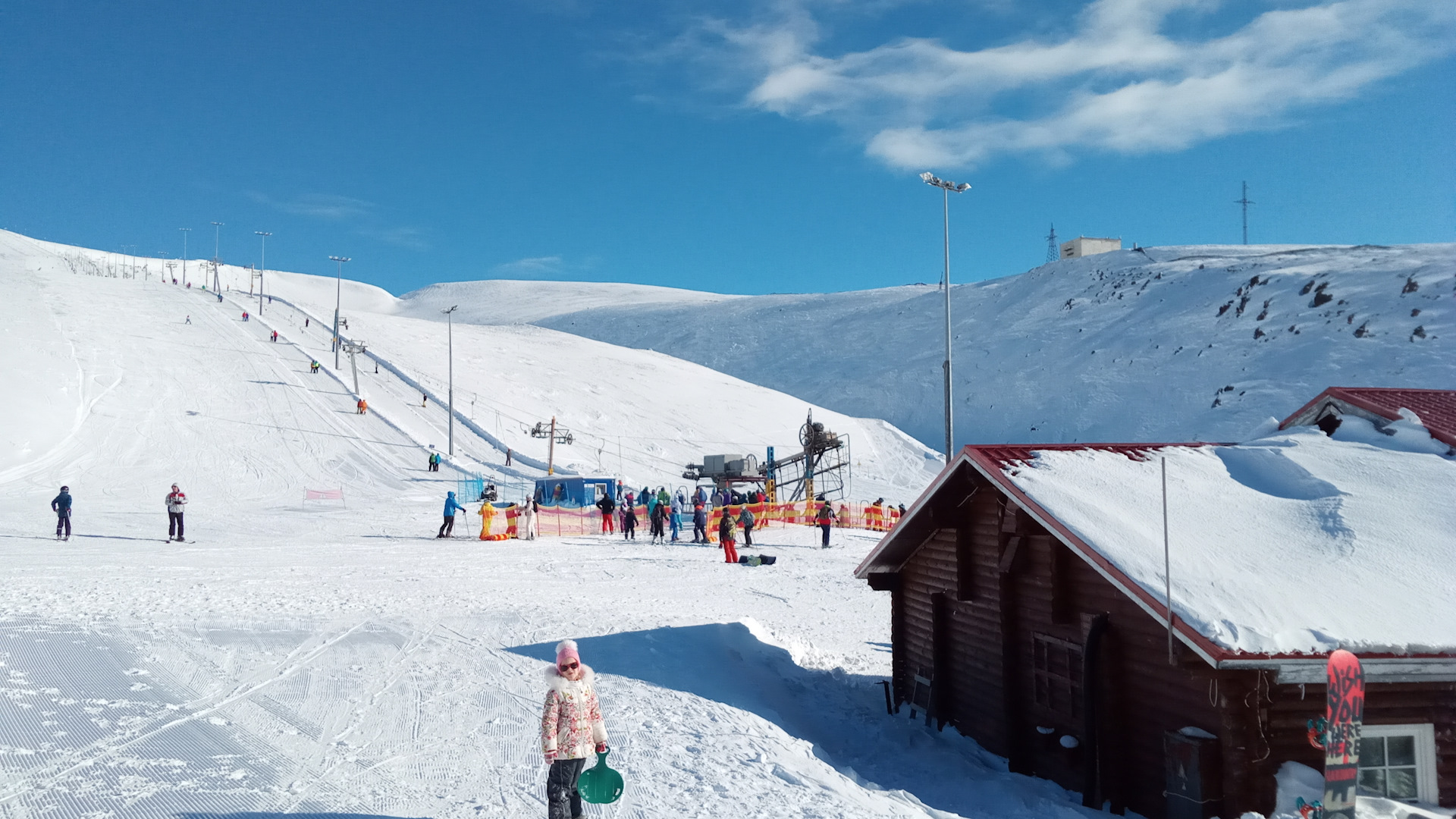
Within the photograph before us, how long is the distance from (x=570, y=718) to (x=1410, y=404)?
987cm

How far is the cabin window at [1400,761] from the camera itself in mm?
7176

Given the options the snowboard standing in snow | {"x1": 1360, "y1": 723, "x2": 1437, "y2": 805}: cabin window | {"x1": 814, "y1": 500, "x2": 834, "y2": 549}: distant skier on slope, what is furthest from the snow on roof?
{"x1": 814, "y1": 500, "x2": 834, "y2": 549}: distant skier on slope

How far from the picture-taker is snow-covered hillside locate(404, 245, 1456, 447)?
5153 centimetres

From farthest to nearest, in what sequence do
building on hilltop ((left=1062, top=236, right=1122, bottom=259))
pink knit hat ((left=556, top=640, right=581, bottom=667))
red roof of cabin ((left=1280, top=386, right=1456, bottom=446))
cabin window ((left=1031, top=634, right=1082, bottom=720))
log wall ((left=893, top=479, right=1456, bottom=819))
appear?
building on hilltop ((left=1062, top=236, right=1122, bottom=259)) → red roof of cabin ((left=1280, top=386, right=1456, bottom=446)) → cabin window ((left=1031, top=634, right=1082, bottom=720)) → log wall ((left=893, top=479, right=1456, bottom=819)) → pink knit hat ((left=556, top=640, right=581, bottom=667))

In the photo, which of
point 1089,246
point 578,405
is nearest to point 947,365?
point 578,405

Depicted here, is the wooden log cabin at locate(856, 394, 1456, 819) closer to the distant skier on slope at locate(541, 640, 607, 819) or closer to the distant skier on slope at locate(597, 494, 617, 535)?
the distant skier on slope at locate(541, 640, 607, 819)

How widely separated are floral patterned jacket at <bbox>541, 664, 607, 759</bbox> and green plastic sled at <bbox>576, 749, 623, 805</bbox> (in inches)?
5.0

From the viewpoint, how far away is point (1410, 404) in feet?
33.9

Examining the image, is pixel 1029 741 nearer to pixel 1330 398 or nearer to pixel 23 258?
pixel 1330 398

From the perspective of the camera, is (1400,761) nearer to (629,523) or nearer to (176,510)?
(629,523)

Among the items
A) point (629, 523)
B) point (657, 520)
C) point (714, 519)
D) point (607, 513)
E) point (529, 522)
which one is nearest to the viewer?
point (529, 522)

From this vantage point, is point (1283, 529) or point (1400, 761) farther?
point (1283, 529)

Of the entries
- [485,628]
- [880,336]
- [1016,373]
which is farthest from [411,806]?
[880,336]

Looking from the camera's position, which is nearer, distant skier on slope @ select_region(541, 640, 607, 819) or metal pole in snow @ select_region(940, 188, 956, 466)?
distant skier on slope @ select_region(541, 640, 607, 819)
